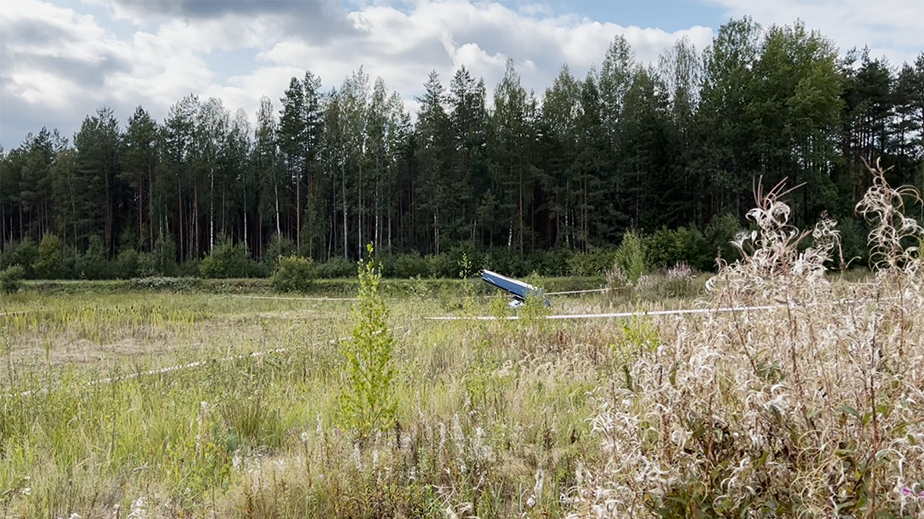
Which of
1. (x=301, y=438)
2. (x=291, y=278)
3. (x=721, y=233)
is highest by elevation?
(x=721, y=233)

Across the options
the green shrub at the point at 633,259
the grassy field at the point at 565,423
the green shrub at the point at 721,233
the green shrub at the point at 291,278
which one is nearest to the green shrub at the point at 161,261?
the green shrub at the point at 291,278

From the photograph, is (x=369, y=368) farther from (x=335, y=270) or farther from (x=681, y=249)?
(x=335, y=270)

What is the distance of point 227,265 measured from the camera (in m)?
32.3

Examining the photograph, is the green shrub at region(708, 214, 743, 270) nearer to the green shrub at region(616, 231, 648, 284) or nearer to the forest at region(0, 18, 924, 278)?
the forest at region(0, 18, 924, 278)

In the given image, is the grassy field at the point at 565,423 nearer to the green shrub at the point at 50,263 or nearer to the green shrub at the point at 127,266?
the green shrub at the point at 127,266

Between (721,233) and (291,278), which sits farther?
(721,233)

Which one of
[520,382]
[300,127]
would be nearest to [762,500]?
[520,382]

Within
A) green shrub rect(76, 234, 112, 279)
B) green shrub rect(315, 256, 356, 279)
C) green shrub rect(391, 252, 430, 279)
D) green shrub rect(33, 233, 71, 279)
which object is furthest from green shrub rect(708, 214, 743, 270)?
green shrub rect(33, 233, 71, 279)

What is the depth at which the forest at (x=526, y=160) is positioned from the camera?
32281 millimetres

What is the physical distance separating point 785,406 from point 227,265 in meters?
33.9

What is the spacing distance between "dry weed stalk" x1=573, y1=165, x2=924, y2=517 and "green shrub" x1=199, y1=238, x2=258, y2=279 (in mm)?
33060

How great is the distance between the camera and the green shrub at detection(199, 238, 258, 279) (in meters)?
32.2

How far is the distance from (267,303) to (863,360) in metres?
16.8

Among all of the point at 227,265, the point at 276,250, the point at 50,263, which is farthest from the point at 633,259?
the point at 50,263
